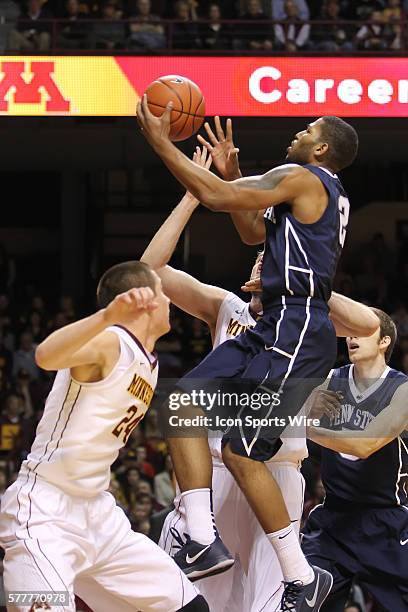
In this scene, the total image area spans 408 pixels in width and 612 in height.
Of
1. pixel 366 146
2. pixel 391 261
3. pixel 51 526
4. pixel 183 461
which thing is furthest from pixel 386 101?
pixel 51 526

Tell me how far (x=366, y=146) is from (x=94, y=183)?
14.9 ft

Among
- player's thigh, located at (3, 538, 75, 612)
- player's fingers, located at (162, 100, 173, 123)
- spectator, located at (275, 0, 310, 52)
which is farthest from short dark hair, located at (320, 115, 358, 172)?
spectator, located at (275, 0, 310, 52)

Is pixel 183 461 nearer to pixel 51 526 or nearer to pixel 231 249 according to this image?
pixel 51 526

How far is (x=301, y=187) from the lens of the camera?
4734mm

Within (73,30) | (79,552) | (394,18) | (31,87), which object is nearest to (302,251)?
(79,552)

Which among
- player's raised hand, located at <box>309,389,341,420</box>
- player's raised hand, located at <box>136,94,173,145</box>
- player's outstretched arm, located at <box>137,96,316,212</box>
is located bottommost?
player's raised hand, located at <box>309,389,341,420</box>

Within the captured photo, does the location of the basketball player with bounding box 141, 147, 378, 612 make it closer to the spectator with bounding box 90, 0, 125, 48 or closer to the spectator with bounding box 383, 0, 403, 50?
the spectator with bounding box 90, 0, 125, 48

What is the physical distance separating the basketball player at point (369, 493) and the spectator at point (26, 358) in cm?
740

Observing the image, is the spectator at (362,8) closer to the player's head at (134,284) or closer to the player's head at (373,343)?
the player's head at (373,343)

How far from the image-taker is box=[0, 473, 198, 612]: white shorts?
404cm

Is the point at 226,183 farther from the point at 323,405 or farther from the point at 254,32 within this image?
the point at 254,32

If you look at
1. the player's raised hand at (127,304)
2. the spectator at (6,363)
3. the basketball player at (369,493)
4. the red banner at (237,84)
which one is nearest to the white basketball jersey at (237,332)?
the basketball player at (369,493)

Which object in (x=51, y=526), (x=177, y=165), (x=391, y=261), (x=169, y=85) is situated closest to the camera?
(x=51, y=526)

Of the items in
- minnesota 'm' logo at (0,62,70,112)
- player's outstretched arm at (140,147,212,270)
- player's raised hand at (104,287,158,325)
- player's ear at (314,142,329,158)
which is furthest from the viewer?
minnesota 'm' logo at (0,62,70,112)
